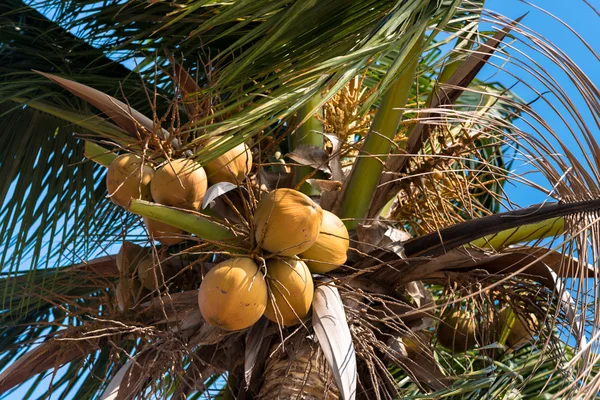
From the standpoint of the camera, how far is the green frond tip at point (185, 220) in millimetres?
1492

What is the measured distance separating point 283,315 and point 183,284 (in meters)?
0.46

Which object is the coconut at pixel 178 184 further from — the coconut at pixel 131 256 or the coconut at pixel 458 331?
the coconut at pixel 458 331

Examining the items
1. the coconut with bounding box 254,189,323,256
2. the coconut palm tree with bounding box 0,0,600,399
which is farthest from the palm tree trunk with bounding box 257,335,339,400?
the coconut with bounding box 254,189,323,256

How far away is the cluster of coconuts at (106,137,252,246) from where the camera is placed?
5.08 ft

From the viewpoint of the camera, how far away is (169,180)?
1.54m

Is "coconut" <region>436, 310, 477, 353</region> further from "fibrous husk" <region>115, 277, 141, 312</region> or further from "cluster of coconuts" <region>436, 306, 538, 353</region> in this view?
"fibrous husk" <region>115, 277, 141, 312</region>

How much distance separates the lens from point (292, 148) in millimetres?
2119

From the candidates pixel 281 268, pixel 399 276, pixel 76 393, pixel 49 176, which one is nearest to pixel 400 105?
pixel 399 276

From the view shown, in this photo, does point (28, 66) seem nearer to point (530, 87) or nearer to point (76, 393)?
point (76, 393)

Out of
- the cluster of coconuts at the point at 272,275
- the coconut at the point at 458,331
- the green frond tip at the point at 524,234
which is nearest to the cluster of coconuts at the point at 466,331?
the coconut at the point at 458,331

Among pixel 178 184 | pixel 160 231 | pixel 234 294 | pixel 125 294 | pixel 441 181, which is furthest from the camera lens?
pixel 441 181

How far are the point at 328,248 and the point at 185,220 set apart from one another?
0.31 m

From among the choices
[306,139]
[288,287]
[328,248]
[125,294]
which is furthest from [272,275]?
[306,139]

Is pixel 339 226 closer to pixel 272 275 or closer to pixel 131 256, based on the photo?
pixel 272 275
